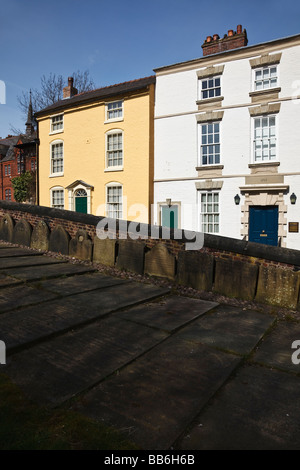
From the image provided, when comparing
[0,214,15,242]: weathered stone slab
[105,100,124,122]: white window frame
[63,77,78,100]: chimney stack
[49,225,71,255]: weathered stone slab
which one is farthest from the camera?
[63,77,78,100]: chimney stack

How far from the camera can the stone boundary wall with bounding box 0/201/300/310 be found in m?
5.55

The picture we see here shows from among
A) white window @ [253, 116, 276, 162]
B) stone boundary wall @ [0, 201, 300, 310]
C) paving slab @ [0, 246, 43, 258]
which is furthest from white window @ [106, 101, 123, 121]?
paving slab @ [0, 246, 43, 258]

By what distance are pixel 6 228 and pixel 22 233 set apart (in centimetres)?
91

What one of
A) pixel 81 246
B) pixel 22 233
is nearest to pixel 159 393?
pixel 81 246

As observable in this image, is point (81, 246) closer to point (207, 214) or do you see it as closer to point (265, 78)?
point (207, 214)

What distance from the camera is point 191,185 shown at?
1458 centimetres

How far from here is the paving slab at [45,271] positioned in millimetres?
5676

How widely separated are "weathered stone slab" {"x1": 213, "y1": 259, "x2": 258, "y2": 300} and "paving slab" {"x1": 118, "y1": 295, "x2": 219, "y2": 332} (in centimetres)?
70

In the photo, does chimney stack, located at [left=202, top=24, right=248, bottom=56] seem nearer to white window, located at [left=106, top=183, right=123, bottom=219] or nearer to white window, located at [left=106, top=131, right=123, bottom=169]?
white window, located at [left=106, top=131, right=123, bottom=169]

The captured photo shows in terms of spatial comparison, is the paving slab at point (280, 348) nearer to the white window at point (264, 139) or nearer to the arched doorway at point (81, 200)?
the white window at point (264, 139)

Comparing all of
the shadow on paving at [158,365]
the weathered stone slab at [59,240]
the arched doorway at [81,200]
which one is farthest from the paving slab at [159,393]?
the arched doorway at [81,200]

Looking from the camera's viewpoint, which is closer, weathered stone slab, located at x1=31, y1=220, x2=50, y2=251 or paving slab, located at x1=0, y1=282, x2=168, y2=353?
paving slab, located at x1=0, y1=282, x2=168, y2=353

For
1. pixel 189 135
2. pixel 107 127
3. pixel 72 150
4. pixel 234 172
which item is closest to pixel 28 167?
pixel 72 150
